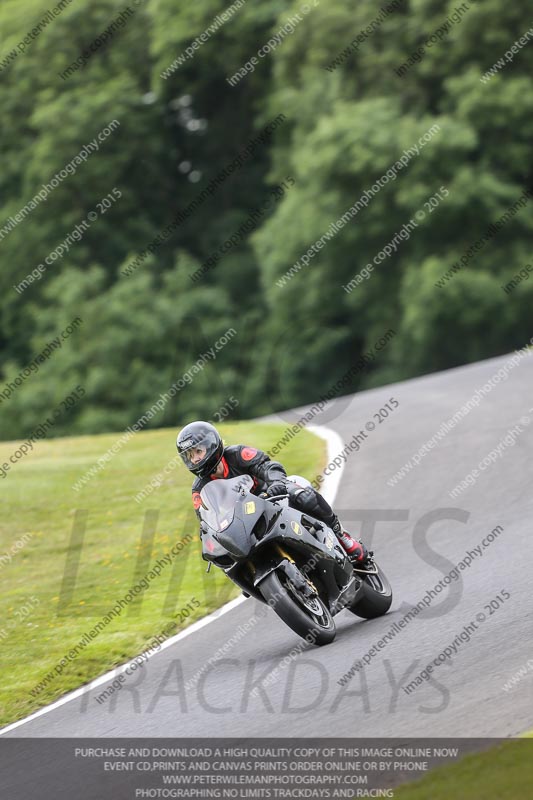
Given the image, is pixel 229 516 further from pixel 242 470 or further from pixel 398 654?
pixel 398 654

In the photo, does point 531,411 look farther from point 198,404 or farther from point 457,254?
point 198,404

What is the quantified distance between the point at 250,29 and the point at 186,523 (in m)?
31.1

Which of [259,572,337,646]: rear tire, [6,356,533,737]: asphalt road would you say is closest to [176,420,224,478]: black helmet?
[259,572,337,646]: rear tire

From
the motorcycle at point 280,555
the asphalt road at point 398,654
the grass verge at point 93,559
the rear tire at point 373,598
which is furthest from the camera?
the grass verge at point 93,559

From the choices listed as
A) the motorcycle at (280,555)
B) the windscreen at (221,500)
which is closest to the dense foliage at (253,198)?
the motorcycle at (280,555)

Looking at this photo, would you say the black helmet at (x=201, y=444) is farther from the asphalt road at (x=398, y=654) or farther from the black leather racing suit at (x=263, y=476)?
the asphalt road at (x=398, y=654)

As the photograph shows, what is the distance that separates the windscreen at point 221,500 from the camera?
7.89 metres

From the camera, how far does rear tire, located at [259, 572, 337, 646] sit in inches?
301

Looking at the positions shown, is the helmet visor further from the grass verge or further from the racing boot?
the grass verge

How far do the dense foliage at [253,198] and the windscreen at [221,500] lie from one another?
2436 cm

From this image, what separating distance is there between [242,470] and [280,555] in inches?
29.9
